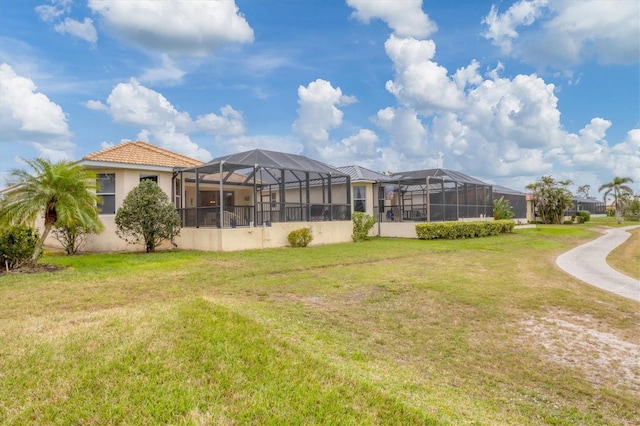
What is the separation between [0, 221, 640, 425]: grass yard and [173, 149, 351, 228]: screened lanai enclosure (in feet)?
24.6

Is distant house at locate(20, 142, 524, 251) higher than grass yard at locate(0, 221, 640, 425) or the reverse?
higher

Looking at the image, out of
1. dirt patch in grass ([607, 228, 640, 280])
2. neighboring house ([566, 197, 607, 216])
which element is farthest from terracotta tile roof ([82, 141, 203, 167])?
neighboring house ([566, 197, 607, 216])

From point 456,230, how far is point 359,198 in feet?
Answer: 19.9

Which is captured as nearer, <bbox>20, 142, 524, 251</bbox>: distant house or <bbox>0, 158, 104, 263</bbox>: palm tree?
Result: <bbox>0, 158, 104, 263</bbox>: palm tree

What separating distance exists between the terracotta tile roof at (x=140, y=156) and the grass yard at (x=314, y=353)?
8.27 meters

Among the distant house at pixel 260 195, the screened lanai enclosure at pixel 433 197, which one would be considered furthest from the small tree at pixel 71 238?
the screened lanai enclosure at pixel 433 197

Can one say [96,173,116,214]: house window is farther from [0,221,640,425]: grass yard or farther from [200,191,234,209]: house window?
[0,221,640,425]: grass yard

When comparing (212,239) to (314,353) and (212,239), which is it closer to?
(212,239)

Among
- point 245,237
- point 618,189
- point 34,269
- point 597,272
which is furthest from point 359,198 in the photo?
point 618,189

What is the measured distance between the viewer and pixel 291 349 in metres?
4.36

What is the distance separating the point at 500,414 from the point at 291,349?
2113mm

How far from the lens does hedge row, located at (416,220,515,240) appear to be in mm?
21922

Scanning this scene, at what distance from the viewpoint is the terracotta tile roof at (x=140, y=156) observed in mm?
16114

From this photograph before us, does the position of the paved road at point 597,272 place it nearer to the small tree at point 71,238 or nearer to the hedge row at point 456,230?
the hedge row at point 456,230
